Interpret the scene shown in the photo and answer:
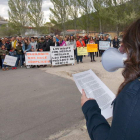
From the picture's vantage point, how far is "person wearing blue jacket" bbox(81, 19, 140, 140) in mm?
747

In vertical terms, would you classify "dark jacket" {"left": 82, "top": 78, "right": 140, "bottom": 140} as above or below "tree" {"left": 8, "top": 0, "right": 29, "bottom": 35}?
below

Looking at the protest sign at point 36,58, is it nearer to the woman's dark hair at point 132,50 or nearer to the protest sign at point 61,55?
the protest sign at point 61,55

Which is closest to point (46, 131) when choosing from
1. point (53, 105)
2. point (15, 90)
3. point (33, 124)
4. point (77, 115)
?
point (33, 124)

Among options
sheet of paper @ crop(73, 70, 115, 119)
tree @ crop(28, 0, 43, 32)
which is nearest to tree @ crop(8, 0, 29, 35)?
tree @ crop(28, 0, 43, 32)

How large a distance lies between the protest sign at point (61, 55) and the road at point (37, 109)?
11.1 feet

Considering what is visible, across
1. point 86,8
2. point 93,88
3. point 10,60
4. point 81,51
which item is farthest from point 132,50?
point 86,8

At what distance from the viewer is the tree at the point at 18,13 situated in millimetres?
37562

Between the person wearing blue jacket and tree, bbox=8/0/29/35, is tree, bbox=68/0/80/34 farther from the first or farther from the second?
the person wearing blue jacket

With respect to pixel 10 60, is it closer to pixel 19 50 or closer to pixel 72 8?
pixel 19 50

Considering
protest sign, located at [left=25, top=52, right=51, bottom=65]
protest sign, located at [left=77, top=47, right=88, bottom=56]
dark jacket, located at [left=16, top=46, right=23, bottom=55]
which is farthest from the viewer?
protest sign, located at [left=77, top=47, right=88, bottom=56]

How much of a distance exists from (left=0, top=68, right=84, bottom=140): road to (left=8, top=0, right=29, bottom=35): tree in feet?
118

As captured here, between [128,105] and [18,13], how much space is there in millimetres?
41793

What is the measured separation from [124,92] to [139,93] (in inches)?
2.8

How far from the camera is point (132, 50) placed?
0.85m
